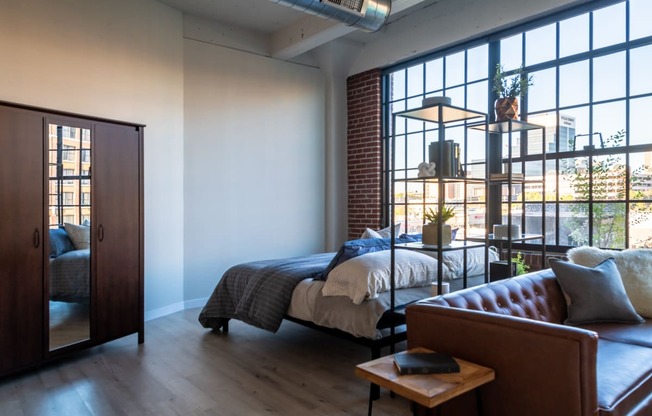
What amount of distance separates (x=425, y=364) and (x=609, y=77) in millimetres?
3488

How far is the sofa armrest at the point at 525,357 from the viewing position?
5.51 ft

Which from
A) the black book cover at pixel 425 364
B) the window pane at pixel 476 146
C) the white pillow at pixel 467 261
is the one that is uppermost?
the window pane at pixel 476 146

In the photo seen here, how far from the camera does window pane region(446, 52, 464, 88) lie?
5.09 m

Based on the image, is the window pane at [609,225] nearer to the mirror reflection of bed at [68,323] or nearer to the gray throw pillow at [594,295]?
the gray throw pillow at [594,295]

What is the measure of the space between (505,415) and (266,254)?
4.09 metres

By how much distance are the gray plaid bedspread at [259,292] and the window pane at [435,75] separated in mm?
2652

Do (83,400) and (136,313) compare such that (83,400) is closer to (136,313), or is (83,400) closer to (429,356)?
(136,313)

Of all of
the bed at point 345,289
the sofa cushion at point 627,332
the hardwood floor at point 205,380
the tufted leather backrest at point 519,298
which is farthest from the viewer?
the bed at point 345,289

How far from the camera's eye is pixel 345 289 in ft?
9.97

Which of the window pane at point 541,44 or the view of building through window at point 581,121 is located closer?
the view of building through window at point 581,121

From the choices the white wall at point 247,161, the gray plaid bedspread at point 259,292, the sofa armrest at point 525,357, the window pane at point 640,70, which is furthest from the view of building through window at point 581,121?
the white wall at point 247,161

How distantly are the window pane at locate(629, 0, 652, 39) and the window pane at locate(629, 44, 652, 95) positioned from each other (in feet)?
0.43

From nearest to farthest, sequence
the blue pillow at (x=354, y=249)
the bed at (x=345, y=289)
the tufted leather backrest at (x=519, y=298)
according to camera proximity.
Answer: the tufted leather backrest at (x=519, y=298) < the bed at (x=345, y=289) < the blue pillow at (x=354, y=249)

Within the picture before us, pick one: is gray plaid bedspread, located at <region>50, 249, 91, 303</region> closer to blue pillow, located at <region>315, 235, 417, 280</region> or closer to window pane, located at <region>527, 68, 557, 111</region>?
blue pillow, located at <region>315, 235, 417, 280</region>
